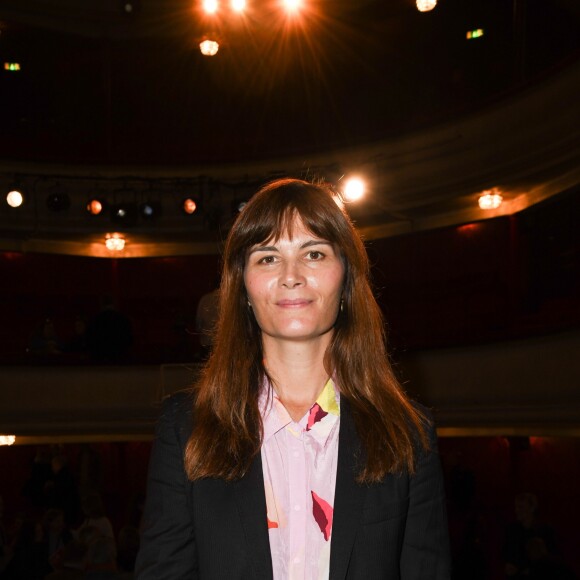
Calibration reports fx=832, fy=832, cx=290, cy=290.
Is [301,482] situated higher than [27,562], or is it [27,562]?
[27,562]

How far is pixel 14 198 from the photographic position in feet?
37.3

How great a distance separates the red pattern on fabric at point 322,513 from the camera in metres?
1.86

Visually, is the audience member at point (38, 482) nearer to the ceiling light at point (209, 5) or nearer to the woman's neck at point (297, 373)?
the ceiling light at point (209, 5)

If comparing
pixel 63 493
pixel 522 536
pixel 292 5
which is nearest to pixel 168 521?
pixel 522 536

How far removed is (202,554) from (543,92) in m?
8.41

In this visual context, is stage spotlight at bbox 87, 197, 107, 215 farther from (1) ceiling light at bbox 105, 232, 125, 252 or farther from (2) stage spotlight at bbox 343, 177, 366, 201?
(2) stage spotlight at bbox 343, 177, 366, 201

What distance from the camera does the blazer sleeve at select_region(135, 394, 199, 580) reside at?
182 centimetres

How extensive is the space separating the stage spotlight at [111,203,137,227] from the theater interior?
33 millimetres

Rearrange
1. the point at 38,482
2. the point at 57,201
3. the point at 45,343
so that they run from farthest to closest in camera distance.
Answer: the point at 57,201, the point at 45,343, the point at 38,482

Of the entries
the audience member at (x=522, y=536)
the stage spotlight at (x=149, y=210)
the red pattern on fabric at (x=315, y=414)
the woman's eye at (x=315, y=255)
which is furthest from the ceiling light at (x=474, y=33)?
the red pattern on fabric at (x=315, y=414)

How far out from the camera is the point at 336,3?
1243 centimetres

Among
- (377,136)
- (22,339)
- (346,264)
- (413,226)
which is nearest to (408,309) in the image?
(413,226)

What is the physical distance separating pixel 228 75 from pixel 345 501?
12.4 metres

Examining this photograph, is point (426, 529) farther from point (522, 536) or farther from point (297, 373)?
point (522, 536)
